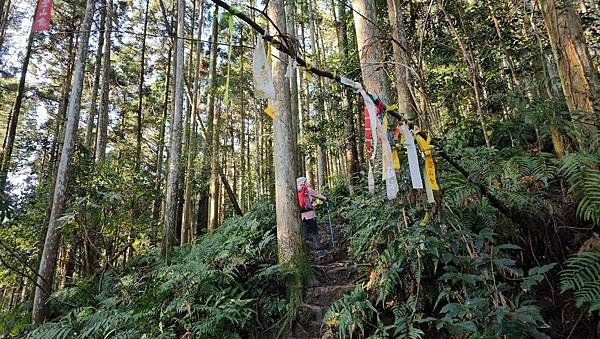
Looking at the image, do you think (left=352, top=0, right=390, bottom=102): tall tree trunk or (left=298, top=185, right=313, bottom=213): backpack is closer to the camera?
(left=352, top=0, right=390, bottom=102): tall tree trunk

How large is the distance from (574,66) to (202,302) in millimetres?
4764

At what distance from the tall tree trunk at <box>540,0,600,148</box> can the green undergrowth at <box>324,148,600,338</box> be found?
1.36ft

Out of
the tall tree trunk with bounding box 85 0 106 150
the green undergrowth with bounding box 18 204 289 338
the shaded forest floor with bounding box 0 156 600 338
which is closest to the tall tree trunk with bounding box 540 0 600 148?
the shaded forest floor with bounding box 0 156 600 338

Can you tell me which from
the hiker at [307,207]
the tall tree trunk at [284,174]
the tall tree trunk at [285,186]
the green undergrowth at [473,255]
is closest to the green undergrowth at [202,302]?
the tall tree trunk at [285,186]

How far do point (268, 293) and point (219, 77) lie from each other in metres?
13.6

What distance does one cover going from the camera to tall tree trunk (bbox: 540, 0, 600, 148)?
295 centimetres

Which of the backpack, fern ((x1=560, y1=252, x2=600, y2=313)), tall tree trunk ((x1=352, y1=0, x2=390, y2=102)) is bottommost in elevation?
fern ((x1=560, y1=252, x2=600, y2=313))

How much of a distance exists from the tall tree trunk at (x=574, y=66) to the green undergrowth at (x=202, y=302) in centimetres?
364

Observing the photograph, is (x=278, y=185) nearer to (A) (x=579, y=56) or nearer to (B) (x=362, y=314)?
(B) (x=362, y=314)

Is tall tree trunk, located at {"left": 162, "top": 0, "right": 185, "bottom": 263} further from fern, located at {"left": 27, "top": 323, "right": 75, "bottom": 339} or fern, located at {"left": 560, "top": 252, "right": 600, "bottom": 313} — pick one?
fern, located at {"left": 560, "top": 252, "right": 600, "bottom": 313}

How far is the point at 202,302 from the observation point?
443 cm

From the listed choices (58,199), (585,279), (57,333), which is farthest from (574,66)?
(58,199)

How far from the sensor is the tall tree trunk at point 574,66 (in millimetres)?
2949

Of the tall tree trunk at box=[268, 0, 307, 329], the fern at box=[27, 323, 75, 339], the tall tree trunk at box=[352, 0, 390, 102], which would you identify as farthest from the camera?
the tall tree trunk at box=[352, 0, 390, 102]
